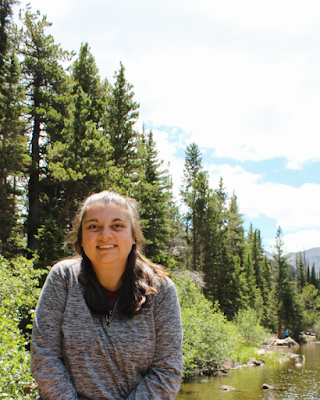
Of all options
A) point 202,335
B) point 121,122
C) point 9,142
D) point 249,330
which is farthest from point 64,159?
point 249,330

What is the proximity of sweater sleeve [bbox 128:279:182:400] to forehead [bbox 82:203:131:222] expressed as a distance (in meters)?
0.50

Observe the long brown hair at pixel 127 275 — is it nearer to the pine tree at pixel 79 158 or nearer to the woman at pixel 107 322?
the woman at pixel 107 322

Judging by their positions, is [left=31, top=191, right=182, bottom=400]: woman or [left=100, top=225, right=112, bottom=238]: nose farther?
[left=100, top=225, right=112, bottom=238]: nose

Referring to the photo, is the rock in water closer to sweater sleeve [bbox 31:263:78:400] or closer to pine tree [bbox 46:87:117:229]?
pine tree [bbox 46:87:117:229]

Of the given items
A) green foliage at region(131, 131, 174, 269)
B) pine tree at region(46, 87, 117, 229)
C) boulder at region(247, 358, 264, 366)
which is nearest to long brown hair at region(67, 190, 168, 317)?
pine tree at region(46, 87, 117, 229)

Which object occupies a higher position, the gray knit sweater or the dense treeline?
the dense treeline

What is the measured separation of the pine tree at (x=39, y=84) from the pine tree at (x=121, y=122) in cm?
339

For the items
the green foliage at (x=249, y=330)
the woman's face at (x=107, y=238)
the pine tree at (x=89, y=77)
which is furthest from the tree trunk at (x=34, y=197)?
the green foliage at (x=249, y=330)

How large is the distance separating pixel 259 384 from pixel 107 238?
616 inches

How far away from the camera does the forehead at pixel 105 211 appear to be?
1.91 metres

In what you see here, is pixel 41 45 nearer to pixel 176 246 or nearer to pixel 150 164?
pixel 150 164

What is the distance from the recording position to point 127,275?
1.94m

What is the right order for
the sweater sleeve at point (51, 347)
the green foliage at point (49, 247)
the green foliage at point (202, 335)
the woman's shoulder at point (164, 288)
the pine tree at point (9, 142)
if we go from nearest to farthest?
1. the sweater sleeve at point (51, 347)
2. the woman's shoulder at point (164, 288)
3. the green foliage at point (49, 247)
4. the green foliage at point (202, 335)
5. the pine tree at point (9, 142)

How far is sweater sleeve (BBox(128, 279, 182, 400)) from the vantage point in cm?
167
